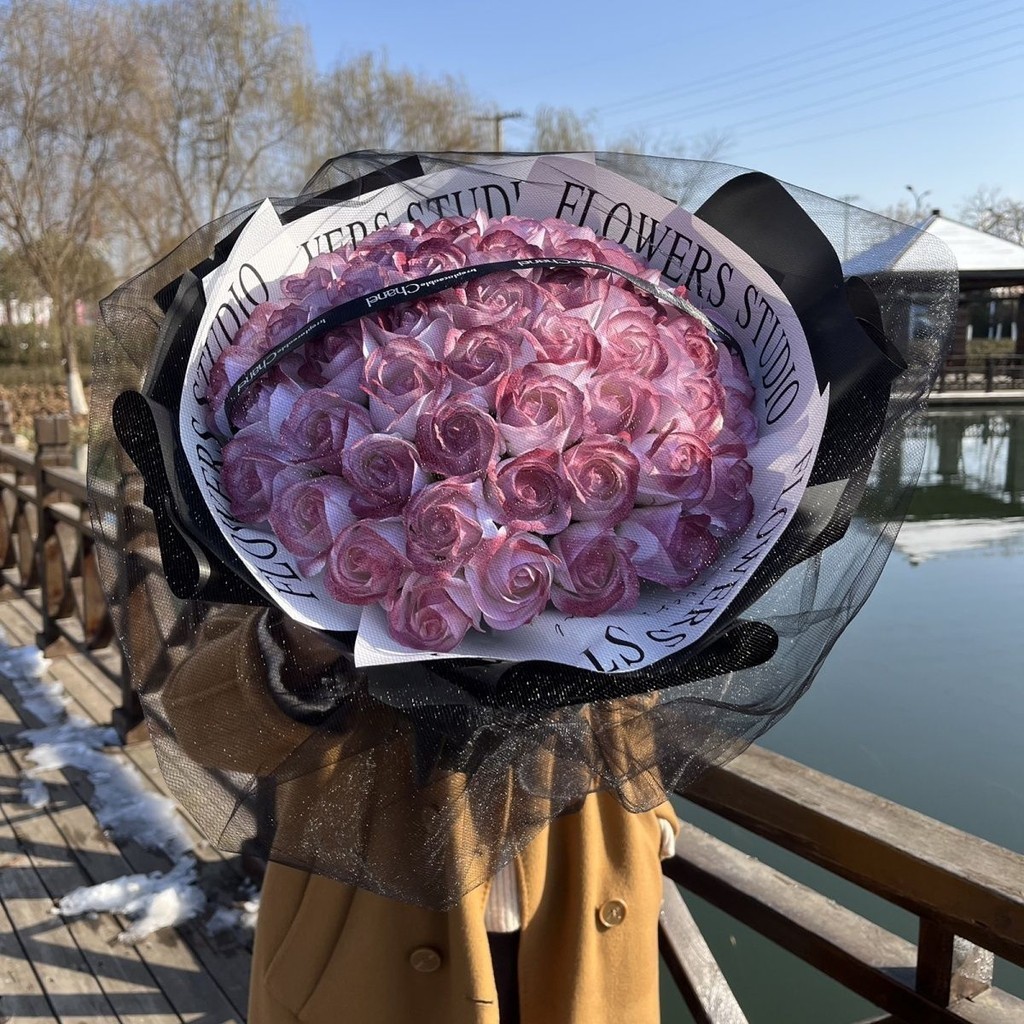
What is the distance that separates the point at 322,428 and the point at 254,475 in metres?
0.07

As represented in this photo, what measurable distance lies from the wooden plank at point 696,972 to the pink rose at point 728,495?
788mm

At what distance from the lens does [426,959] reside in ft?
3.14

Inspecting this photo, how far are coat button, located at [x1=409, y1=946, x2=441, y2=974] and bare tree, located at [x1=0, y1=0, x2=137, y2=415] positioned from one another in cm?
1620

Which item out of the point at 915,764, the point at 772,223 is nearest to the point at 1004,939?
the point at 772,223

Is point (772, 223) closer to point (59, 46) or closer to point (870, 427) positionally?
point (870, 427)

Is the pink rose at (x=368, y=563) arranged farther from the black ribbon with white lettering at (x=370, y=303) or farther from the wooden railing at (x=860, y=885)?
the wooden railing at (x=860, y=885)

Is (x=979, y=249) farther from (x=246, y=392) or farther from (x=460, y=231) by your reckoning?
(x=246, y=392)

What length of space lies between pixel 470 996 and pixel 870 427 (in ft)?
2.15

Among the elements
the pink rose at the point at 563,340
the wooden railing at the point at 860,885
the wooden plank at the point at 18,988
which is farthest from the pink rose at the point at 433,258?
the wooden plank at the point at 18,988

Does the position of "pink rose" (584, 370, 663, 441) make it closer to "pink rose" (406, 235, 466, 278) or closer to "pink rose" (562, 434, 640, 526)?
"pink rose" (562, 434, 640, 526)

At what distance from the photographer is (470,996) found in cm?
93

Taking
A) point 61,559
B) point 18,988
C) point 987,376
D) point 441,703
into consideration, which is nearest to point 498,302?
point 441,703

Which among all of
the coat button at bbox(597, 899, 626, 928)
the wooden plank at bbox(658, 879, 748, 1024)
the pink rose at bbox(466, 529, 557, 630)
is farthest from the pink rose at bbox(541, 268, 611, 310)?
the wooden plank at bbox(658, 879, 748, 1024)

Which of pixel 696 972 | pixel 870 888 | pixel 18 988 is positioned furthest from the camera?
pixel 18 988
